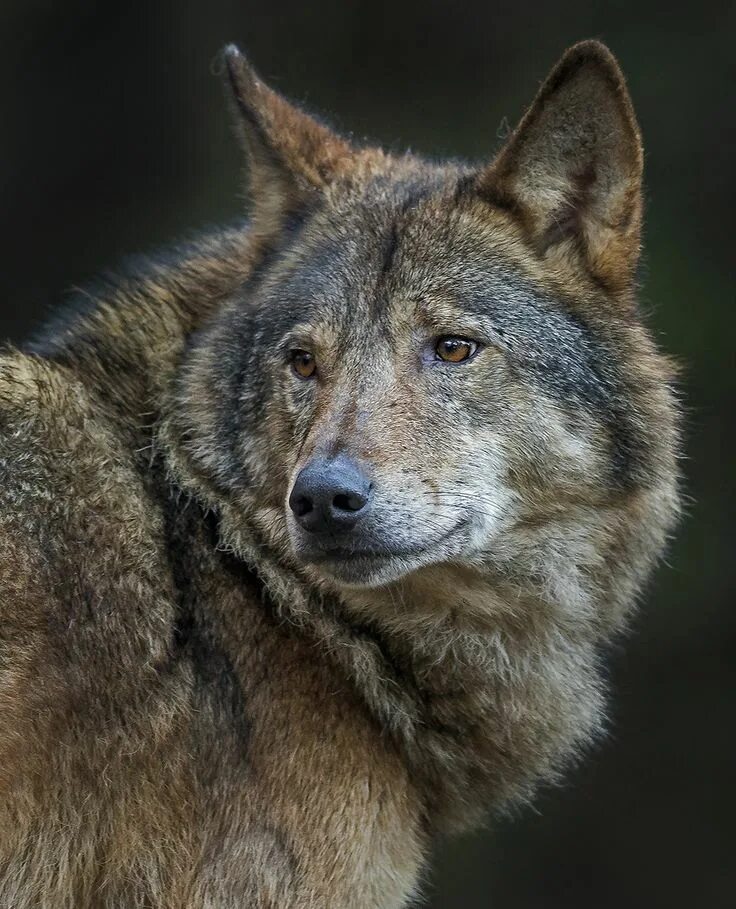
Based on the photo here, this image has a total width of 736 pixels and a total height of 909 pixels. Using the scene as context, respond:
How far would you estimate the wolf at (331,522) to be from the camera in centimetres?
396

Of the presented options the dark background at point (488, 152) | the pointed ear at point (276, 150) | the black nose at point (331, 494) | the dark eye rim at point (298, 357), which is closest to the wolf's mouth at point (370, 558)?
the black nose at point (331, 494)

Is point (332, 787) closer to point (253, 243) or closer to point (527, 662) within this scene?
point (527, 662)

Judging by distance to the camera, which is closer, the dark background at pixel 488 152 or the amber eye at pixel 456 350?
the amber eye at pixel 456 350

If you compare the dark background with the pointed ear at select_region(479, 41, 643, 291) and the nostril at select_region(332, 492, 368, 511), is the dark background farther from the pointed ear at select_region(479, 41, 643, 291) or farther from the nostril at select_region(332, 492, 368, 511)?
the nostril at select_region(332, 492, 368, 511)

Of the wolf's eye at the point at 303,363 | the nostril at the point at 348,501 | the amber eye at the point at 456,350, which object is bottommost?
the nostril at the point at 348,501

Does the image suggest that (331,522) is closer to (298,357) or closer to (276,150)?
(298,357)

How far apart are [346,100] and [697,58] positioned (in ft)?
8.80

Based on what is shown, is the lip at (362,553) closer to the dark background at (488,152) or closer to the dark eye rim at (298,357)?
the dark eye rim at (298,357)

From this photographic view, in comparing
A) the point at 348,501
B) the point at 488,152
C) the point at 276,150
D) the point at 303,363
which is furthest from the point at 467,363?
the point at 488,152

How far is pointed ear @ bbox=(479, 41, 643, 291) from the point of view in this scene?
13.7ft

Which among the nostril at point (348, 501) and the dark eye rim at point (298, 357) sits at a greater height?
the dark eye rim at point (298, 357)

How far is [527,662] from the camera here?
449 cm

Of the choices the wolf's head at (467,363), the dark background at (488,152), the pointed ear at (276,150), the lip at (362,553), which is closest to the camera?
the lip at (362,553)

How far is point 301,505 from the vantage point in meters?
3.85
